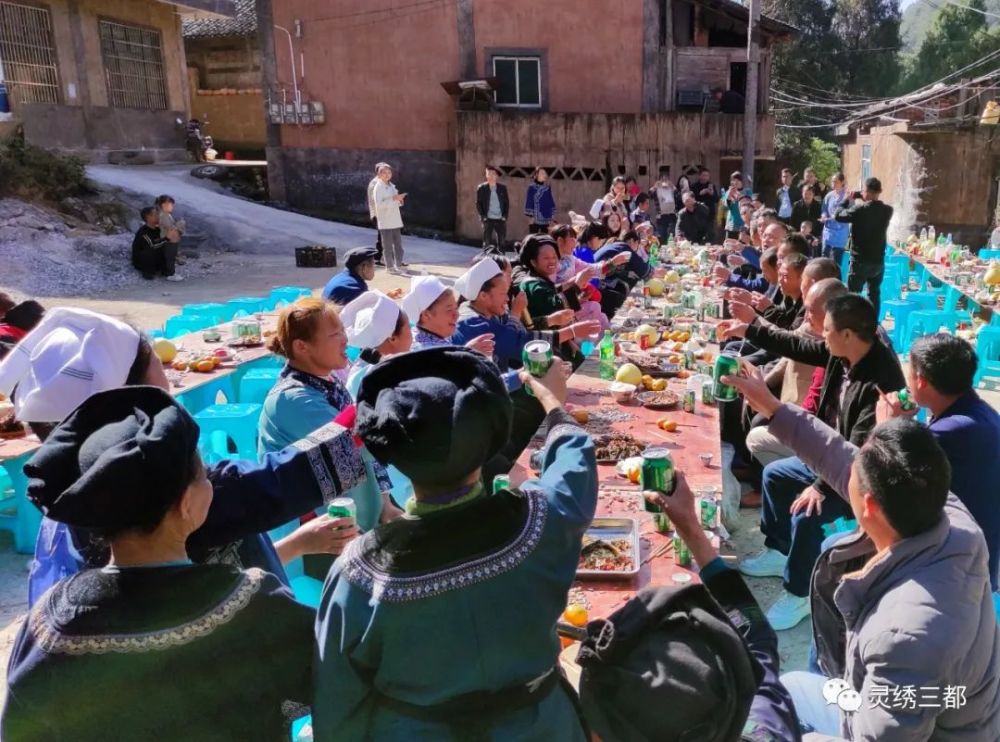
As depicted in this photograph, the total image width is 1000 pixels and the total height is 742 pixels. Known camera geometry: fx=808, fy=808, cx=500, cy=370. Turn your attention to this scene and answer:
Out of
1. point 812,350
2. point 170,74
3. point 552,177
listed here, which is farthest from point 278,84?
point 812,350

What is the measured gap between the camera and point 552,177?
699 inches

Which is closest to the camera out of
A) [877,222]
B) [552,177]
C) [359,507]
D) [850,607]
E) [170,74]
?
[850,607]

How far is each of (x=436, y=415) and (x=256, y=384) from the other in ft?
15.4

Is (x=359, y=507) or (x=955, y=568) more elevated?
(x=955, y=568)

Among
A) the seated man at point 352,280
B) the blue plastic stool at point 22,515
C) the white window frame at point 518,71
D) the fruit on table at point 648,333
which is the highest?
the white window frame at point 518,71

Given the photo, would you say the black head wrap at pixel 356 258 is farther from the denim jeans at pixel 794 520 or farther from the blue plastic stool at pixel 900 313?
the blue plastic stool at pixel 900 313

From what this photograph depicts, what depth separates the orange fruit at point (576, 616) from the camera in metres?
2.53

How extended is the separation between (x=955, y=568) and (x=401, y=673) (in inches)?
61.0

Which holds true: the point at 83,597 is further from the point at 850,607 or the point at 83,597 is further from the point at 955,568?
the point at 955,568

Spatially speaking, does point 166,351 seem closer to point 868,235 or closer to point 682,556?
point 682,556

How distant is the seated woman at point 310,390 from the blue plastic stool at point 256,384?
2.53 meters

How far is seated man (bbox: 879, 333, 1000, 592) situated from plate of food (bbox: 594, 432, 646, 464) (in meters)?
1.22

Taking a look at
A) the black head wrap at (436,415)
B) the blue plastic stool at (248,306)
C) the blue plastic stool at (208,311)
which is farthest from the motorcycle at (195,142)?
the black head wrap at (436,415)

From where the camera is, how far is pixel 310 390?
334 cm
